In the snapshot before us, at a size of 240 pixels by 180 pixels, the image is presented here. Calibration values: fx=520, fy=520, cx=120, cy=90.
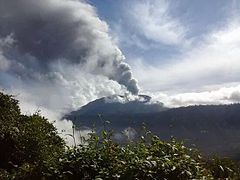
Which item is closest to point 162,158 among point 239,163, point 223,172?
point 223,172

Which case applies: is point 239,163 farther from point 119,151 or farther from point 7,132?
point 7,132

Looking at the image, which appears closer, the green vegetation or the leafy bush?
the green vegetation

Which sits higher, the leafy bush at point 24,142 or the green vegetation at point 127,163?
the leafy bush at point 24,142

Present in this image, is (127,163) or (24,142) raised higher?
(24,142)

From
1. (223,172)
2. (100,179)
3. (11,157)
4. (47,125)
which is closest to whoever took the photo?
(100,179)

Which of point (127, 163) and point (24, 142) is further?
point (24, 142)

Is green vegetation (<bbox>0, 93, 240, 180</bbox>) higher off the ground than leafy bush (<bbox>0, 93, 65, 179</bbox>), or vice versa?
→ leafy bush (<bbox>0, 93, 65, 179</bbox>)

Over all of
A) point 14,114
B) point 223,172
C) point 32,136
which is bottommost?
point 223,172

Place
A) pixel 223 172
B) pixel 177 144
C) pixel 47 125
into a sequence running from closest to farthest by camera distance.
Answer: pixel 177 144
pixel 223 172
pixel 47 125

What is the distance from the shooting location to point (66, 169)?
12.6 metres

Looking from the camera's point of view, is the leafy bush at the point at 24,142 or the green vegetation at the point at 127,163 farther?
the leafy bush at the point at 24,142

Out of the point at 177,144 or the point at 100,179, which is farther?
the point at 177,144

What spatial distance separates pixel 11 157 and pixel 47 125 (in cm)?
426

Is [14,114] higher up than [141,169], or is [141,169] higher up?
[14,114]
